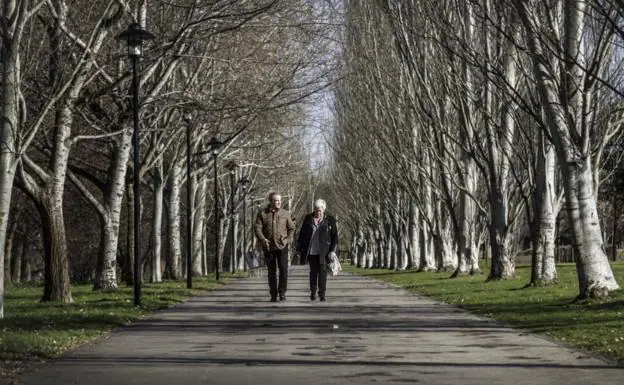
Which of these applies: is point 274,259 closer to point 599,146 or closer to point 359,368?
point 599,146

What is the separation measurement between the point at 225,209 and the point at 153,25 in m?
39.5

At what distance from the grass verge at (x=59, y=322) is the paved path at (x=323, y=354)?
1.00 feet

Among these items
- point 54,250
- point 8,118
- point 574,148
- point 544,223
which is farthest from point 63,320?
point 544,223

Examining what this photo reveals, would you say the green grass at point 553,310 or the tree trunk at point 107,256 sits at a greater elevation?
the tree trunk at point 107,256

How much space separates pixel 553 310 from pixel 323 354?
7.58 metres

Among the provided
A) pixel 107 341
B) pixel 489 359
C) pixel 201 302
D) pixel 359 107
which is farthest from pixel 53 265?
pixel 359 107

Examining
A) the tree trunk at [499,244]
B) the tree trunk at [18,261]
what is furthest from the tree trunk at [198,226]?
the tree trunk at [499,244]

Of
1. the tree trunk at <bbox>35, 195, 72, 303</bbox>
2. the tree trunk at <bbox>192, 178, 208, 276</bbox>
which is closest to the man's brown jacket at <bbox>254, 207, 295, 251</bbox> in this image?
the tree trunk at <bbox>35, 195, 72, 303</bbox>

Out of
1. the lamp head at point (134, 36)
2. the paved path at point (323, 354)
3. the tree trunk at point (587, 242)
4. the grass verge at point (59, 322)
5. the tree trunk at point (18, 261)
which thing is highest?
the lamp head at point (134, 36)

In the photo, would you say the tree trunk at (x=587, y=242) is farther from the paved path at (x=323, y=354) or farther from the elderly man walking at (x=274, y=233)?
the elderly man walking at (x=274, y=233)

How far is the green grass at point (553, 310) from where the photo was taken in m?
13.7

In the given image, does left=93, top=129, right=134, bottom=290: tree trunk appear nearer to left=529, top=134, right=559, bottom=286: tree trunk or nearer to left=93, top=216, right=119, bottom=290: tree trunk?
left=93, top=216, right=119, bottom=290: tree trunk

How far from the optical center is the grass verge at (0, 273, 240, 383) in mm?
12188

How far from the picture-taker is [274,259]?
22078 mm
